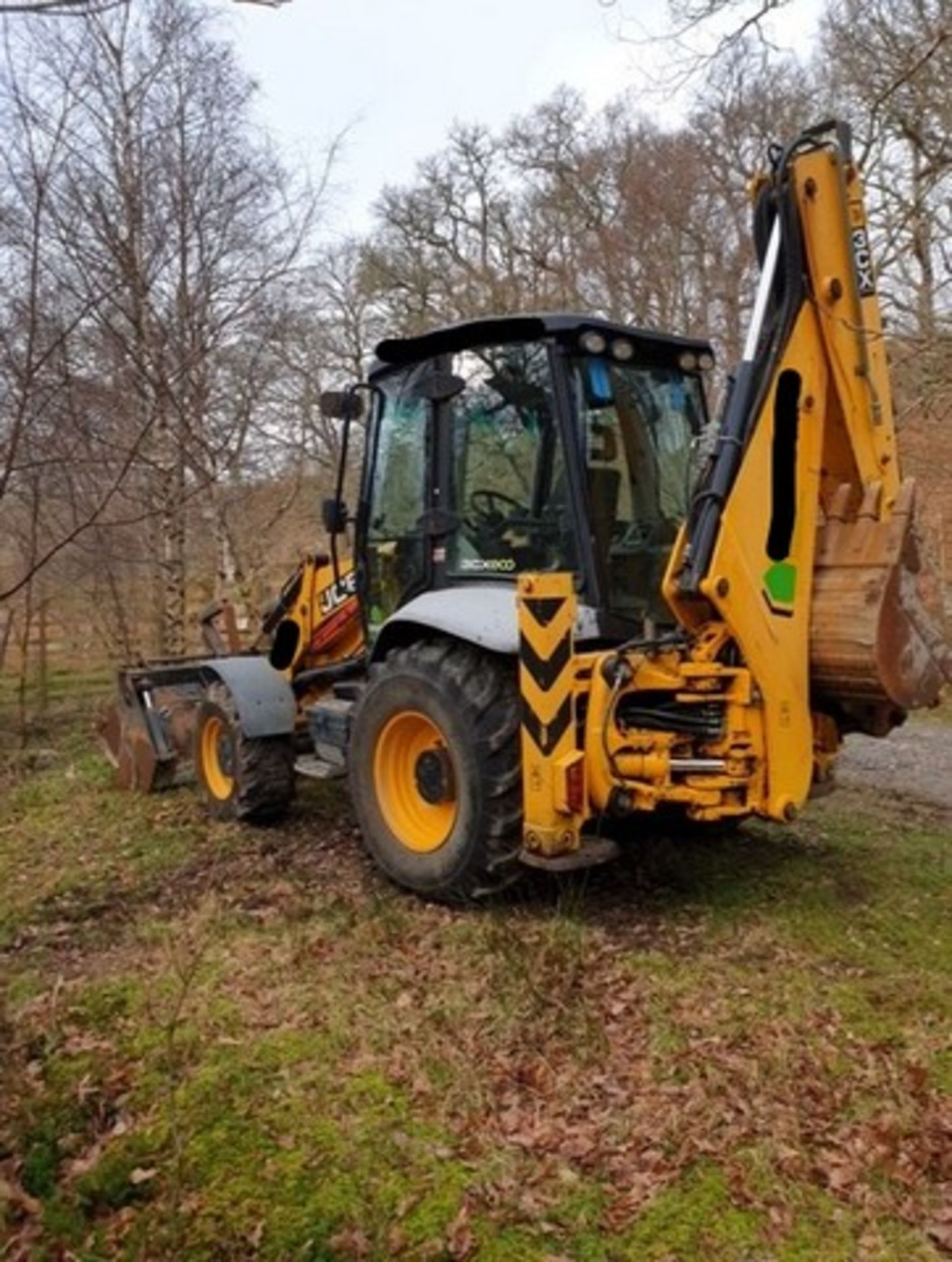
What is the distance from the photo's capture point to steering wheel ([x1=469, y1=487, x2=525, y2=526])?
15.8ft

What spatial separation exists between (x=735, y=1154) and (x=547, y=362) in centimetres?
314

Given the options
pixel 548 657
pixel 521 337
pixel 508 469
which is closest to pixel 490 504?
pixel 508 469

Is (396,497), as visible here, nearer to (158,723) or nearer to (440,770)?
(440,770)

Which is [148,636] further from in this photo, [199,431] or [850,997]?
[850,997]

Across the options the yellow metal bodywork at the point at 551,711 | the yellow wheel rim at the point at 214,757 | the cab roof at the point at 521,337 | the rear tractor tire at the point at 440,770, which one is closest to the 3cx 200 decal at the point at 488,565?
the rear tractor tire at the point at 440,770

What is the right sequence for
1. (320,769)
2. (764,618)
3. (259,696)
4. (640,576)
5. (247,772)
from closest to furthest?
(764,618)
(640,576)
(320,769)
(247,772)
(259,696)

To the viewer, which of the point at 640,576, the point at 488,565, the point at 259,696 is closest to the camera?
the point at 640,576

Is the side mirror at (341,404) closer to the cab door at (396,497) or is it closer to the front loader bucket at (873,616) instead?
the cab door at (396,497)

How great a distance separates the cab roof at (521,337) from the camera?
4527 mm

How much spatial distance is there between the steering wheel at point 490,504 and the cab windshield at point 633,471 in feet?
1.34

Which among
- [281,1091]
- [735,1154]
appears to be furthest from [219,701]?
[735,1154]

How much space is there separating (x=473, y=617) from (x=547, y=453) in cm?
79

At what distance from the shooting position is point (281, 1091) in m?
3.18

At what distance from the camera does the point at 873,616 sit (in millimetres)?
3857
